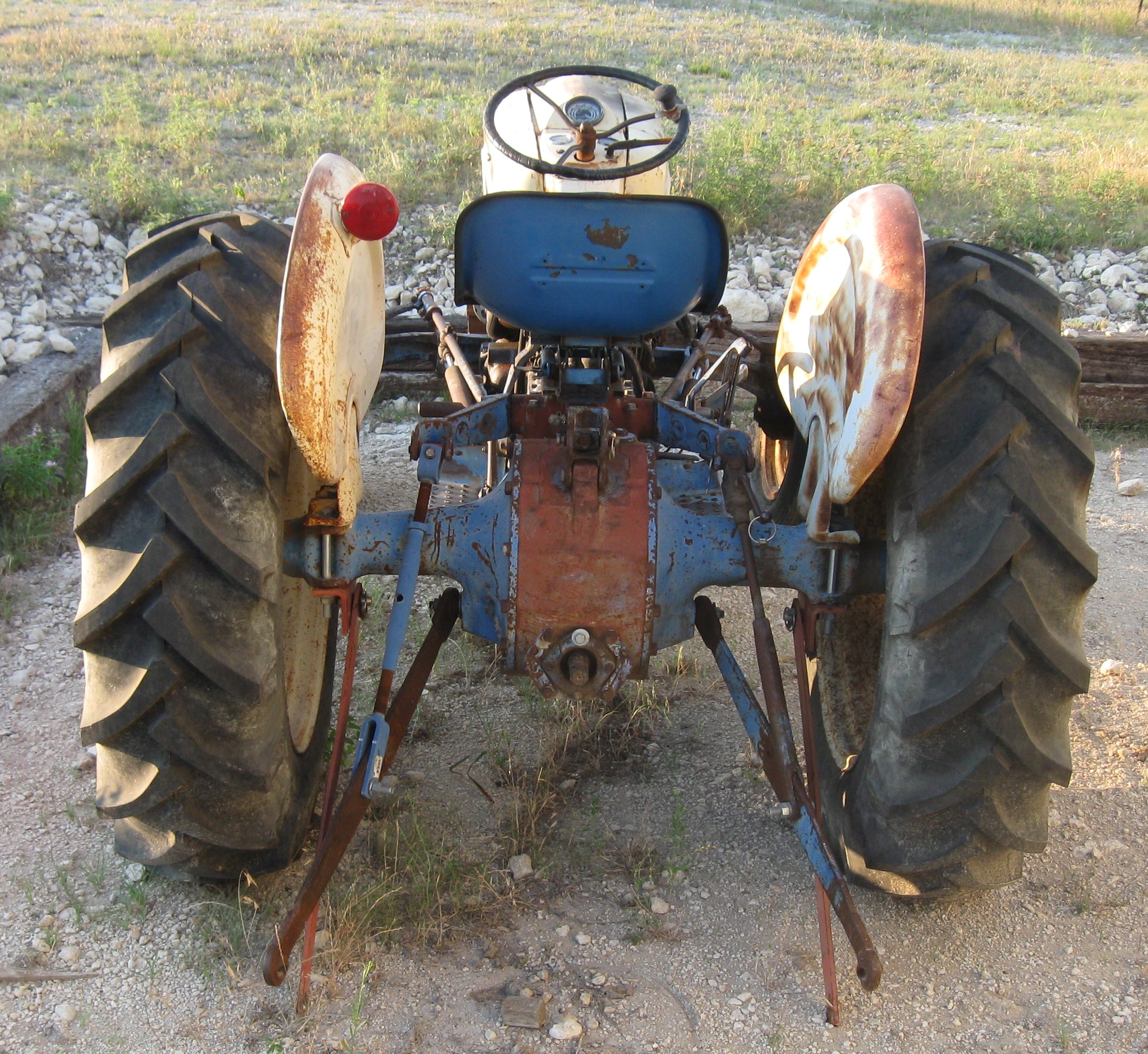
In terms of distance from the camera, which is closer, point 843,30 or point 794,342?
point 794,342

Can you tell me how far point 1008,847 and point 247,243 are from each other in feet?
7.22

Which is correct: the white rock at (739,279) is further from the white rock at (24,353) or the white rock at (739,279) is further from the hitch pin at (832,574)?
the hitch pin at (832,574)

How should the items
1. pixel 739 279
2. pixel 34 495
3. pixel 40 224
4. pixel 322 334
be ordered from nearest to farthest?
1. pixel 322 334
2. pixel 34 495
3. pixel 40 224
4. pixel 739 279

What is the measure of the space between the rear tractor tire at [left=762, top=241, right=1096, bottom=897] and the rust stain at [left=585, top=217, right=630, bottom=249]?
748 mm

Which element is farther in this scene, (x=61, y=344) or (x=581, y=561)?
(x=61, y=344)

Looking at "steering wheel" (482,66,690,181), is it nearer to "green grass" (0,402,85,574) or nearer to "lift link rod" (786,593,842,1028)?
"lift link rod" (786,593,842,1028)

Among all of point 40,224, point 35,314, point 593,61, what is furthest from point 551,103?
point 593,61

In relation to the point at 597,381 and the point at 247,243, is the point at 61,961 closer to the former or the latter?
the point at 247,243

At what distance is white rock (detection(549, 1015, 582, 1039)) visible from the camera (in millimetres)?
2352

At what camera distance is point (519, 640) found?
2.57 metres

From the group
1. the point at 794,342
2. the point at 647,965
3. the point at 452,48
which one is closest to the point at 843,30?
the point at 452,48

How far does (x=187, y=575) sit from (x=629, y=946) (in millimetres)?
1327

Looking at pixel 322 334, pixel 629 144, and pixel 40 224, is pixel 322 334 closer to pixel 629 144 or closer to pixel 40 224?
pixel 629 144

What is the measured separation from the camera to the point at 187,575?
86.0 inches
